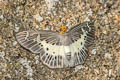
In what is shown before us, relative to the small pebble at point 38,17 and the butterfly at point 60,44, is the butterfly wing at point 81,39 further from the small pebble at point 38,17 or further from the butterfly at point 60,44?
the small pebble at point 38,17

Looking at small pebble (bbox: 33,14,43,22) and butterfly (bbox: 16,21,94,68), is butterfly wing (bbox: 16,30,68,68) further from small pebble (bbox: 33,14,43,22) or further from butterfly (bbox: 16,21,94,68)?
small pebble (bbox: 33,14,43,22)

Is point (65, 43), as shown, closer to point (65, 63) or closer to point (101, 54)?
point (65, 63)

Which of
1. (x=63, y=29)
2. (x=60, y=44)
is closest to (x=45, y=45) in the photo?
(x=60, y=44)

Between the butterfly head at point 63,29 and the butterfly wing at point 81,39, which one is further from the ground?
the butterfly head at point 63,29

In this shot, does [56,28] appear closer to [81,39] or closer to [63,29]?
[63,29]

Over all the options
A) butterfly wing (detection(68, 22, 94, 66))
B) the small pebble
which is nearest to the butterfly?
butterfly wing (detection(68, 22, 94, 66))

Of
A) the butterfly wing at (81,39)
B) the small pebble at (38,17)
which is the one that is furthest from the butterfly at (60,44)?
the small pebble at (38,17)

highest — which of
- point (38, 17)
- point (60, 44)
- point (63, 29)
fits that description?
point (38, 17)
